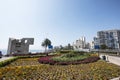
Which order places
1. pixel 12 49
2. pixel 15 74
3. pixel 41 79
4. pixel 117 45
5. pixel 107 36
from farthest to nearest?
pixel 107 36 < pixel 117 45 < pixel 12 49 < pixel 15 74 < pixel 41 79

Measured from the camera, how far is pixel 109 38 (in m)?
82.9

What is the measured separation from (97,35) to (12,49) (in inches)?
2879

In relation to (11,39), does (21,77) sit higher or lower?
lower

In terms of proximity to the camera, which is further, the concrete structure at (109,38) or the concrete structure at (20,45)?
the concrete structure at (109,38)

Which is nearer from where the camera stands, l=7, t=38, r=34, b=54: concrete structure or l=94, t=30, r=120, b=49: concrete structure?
l=7, t=38, r=34, b=54: concrete structure

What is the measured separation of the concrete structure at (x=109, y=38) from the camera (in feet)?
261

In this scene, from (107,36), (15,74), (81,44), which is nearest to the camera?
(15,74)

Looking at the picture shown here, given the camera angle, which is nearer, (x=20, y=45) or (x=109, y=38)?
(x=20, y=45)

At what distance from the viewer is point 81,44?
105125 mm

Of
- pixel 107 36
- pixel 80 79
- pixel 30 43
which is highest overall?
pixel 107 36

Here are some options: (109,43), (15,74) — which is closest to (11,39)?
(15,74)

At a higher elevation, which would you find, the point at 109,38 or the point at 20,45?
the point at 109,38

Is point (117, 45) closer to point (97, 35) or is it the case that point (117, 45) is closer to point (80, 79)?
point (97, 35)

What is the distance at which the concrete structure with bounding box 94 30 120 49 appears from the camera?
261 feet
